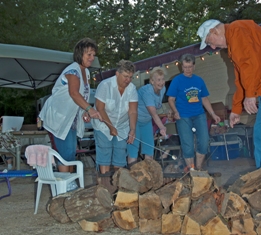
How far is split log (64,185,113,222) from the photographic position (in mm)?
3158

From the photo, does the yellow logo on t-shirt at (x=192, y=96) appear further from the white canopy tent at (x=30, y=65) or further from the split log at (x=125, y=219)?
the white canopy tent at (x=30, y=65)

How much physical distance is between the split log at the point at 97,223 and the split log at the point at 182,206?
0.55 meters

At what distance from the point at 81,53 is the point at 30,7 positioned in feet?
37.2

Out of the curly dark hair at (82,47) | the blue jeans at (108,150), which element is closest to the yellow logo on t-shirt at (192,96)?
the blue jeans at (108,150)

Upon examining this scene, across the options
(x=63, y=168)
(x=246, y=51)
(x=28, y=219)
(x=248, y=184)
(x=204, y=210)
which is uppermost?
(x=246, y=51)

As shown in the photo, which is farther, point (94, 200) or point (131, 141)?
point (131, 141)

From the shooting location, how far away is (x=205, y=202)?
288 centimetres

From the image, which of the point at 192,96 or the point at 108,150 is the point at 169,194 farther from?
the point at 192,96

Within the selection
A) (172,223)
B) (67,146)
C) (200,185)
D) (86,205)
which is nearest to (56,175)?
(67,146)

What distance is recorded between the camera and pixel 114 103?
4.07 metres

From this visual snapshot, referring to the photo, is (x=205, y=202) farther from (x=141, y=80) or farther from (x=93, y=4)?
(x=93, y=4)

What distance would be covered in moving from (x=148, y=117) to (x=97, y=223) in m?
1.86

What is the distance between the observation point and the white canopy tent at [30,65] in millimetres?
7332

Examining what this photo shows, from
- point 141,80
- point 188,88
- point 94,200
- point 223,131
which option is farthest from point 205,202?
point 141,80
